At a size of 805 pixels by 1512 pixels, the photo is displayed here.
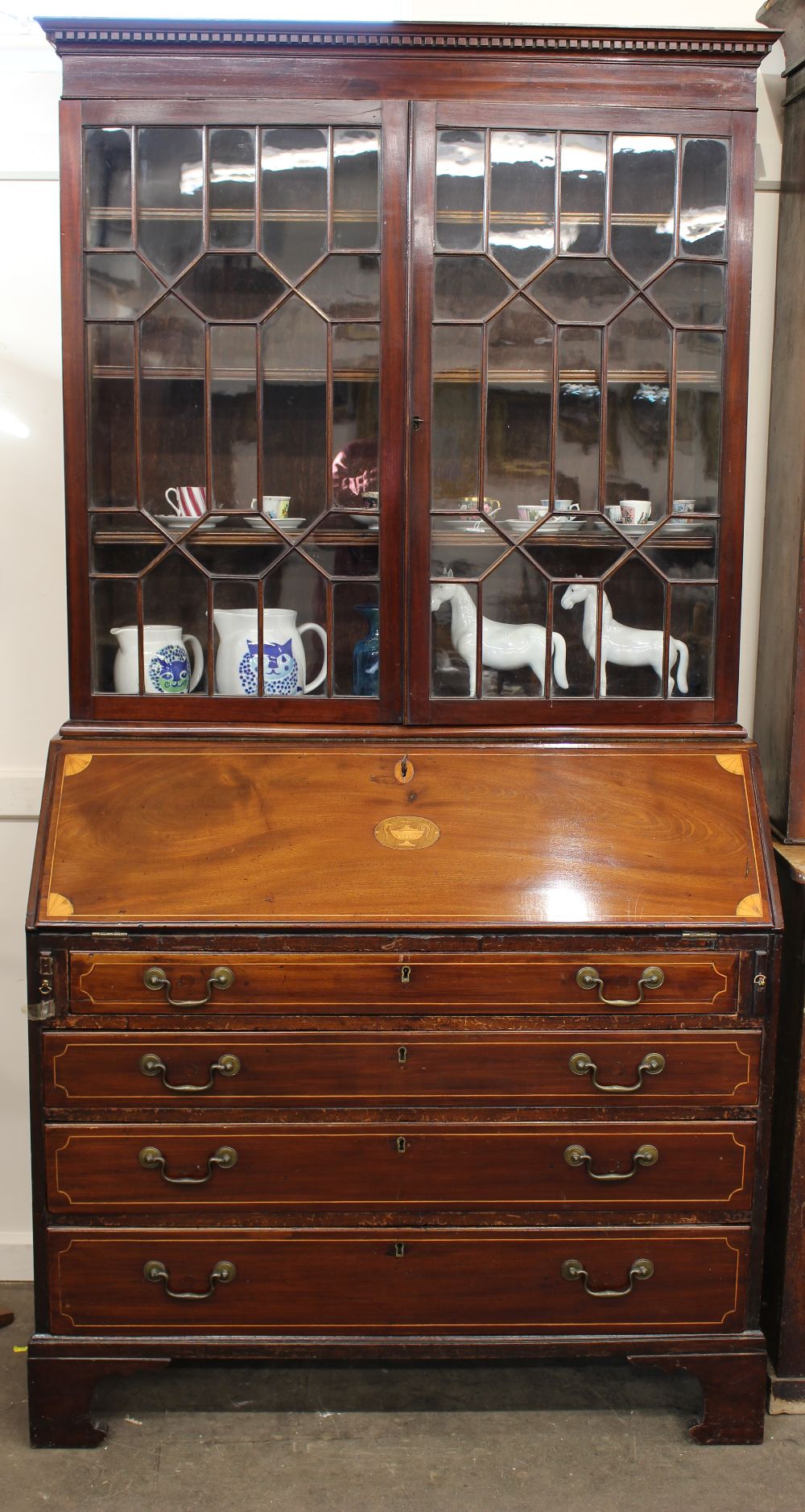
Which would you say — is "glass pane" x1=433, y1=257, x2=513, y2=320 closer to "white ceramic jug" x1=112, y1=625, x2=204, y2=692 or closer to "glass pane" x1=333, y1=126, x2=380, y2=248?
"glass pane" x1=333, y1=126, x2=380, y2=248

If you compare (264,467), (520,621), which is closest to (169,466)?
(264,467)

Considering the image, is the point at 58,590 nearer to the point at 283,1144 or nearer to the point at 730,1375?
the point at 283,1144

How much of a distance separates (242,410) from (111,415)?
227 mm

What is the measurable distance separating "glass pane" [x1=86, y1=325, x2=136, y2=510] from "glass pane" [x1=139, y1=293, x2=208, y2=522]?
25 mm

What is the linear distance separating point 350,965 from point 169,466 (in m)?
0.92

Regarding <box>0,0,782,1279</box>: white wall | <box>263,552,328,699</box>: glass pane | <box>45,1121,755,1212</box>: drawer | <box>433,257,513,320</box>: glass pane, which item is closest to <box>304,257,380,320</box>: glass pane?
<box>433,257,513,320</box>: glass pane

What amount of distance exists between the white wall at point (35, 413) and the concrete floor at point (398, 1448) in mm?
624

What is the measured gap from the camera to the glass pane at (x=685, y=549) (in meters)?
2.08

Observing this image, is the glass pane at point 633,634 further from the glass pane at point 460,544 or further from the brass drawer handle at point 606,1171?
the brass drawer handle at point 606,1171

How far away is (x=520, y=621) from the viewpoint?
2090 mm

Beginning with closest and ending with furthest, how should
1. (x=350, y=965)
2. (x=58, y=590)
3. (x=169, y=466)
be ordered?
(x=350, y=965) < (x=169, y=466) < (x=58, y=590)

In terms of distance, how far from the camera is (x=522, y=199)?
6.53 feet

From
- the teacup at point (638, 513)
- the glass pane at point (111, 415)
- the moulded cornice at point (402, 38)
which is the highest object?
the moulded cornice at point (402, 38)

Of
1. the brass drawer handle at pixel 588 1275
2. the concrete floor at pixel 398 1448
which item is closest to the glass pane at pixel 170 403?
the brass drawer handle at pixel 588 1275
